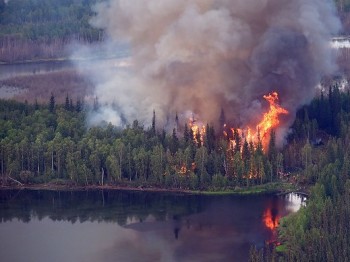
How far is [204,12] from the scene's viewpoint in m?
60.2

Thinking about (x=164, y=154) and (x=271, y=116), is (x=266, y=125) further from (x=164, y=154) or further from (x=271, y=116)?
(x=164, y=154)

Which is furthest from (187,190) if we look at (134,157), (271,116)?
(271,116)

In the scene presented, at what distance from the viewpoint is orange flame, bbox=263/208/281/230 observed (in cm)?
4472

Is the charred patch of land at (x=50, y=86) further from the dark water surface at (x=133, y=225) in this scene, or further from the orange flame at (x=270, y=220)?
the orange flame at (x=270, y=220)

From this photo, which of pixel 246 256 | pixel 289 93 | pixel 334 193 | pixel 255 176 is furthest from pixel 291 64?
pixel 246 256

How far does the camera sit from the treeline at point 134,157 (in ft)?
167

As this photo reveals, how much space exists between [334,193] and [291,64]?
1530cm

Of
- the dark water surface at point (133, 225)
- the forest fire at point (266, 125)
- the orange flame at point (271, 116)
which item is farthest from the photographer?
the orange flame at point (271, 116)

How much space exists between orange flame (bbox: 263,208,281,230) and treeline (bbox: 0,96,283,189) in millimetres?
4203

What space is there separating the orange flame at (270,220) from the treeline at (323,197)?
63 centimetres

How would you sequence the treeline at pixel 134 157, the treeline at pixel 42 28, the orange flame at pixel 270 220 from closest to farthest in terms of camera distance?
the orange flame at pixel 270 220
the treeline at pixel 134 157
the treeline at pixel 42 28

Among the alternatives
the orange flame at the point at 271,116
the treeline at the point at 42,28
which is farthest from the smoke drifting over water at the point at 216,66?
the treeline at the point at 42,28

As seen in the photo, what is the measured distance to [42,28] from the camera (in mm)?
90438

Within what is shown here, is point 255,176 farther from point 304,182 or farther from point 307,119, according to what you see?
point 307,119
